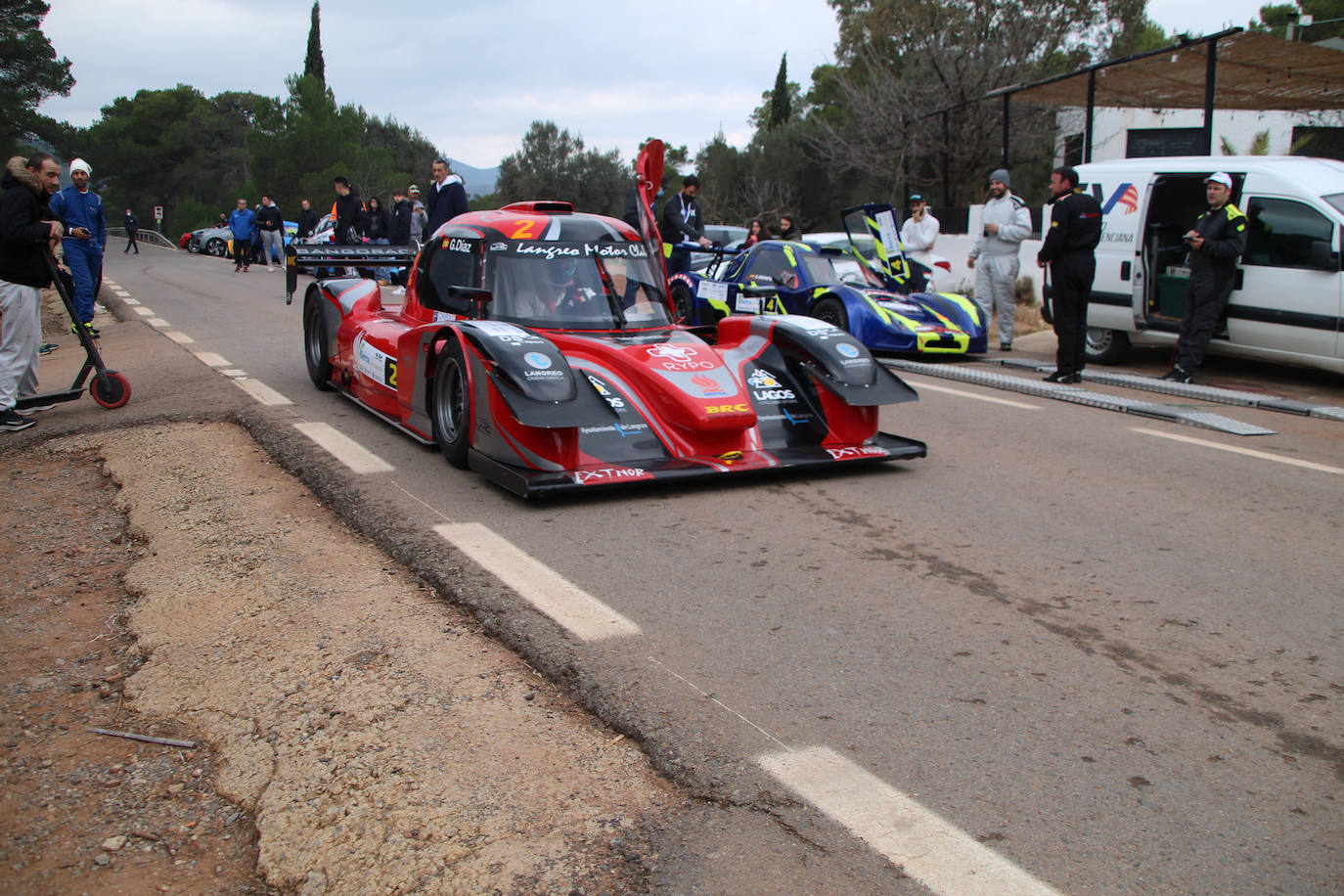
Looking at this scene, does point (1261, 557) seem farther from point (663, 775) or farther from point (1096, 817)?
point (663, 775)

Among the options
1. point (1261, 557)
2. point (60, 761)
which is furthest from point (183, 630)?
point (1261, 557)

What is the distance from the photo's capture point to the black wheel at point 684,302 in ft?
41.7

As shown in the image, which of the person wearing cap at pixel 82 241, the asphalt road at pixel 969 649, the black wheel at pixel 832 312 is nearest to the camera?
the asphalt road at pixel 969 649

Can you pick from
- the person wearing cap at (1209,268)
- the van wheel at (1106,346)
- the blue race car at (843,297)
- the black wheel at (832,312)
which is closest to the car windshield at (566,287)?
the blue race car at (843,297)

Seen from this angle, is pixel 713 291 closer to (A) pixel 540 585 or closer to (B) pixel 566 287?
(B) pixel 566 287

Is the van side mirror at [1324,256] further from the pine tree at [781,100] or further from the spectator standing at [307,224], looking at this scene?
the pine tree at [781,100]

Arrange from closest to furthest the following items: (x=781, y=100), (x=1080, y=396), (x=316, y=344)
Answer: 1. (x=316, y=344)
2. (x=1080, y=396)
3. (x=781, y=100)

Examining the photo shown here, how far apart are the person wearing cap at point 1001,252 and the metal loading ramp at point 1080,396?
68.8 inches

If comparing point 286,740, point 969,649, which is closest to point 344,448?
point 286,740

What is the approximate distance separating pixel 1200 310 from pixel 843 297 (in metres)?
3.50

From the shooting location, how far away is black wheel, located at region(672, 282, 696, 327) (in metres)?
12.7

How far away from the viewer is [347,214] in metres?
16.2

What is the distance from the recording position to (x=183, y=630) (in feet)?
12.4

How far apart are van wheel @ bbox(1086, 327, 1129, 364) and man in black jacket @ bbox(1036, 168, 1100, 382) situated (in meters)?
1.66
